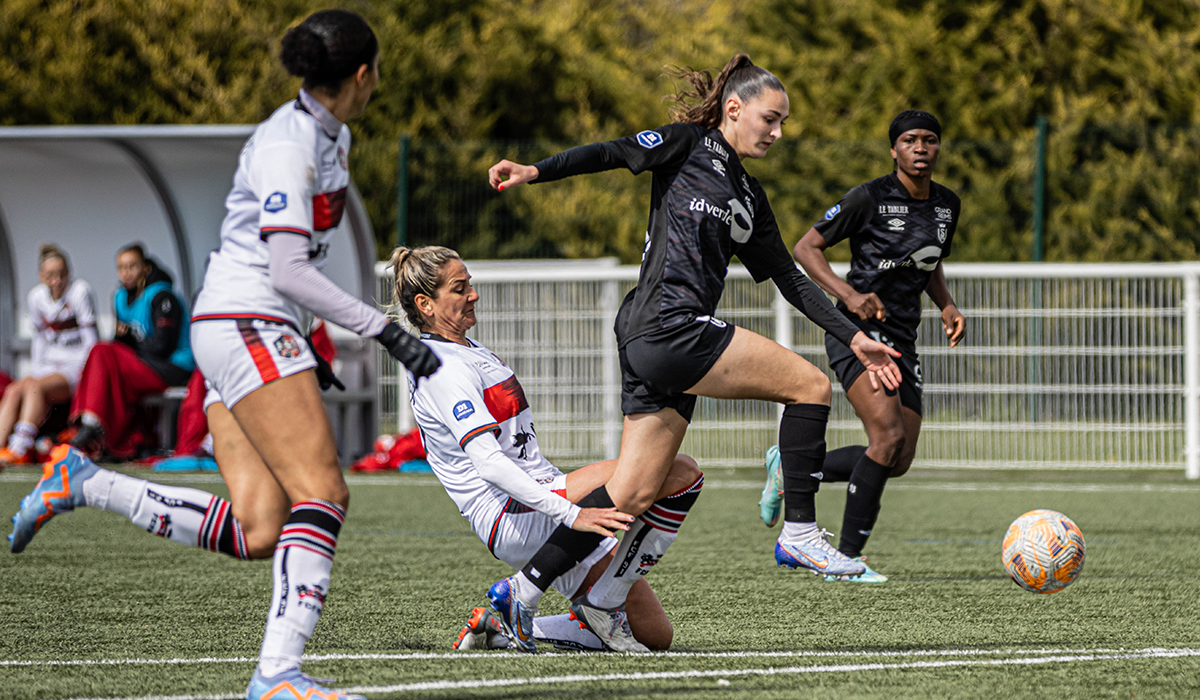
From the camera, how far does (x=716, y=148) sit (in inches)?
176

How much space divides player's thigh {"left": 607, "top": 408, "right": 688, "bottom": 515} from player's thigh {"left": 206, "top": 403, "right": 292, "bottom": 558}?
95 cm

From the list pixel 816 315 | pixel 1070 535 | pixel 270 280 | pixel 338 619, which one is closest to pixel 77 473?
pixel 270 280

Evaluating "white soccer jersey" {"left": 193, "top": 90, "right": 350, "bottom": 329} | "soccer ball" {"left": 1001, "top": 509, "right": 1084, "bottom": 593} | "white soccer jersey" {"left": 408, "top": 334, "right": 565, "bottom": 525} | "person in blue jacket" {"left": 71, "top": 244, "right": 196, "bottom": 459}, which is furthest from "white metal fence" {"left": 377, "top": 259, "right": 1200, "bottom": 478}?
"white soccer jersey" {"left": 193, "top": 90, "right": 350, "bottom": 329}

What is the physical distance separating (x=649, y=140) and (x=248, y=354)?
5.31ft

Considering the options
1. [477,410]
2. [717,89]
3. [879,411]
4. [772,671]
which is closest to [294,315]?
[477,410]

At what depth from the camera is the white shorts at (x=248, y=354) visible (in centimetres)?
325

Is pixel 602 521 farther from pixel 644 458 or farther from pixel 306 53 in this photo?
pixel 306 53

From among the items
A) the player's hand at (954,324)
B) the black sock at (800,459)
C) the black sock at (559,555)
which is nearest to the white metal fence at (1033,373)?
the player's hand at (954,324)

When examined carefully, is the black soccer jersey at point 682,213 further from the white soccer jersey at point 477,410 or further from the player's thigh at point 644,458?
the white soccer jersey at point 477,410

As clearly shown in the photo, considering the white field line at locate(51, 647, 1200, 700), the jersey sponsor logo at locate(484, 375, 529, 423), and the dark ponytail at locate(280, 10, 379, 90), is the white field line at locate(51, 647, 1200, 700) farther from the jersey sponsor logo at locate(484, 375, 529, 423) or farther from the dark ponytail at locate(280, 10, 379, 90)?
the dark ponytail at locate(280, 10, 379, 90)

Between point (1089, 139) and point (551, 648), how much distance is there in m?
11.1

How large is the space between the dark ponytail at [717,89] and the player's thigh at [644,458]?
1.08m

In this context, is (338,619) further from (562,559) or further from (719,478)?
(719,478)

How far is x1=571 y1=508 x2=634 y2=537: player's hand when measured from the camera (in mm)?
3602
